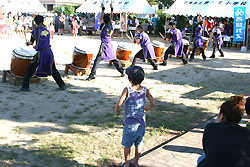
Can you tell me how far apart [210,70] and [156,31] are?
15292 millimetres

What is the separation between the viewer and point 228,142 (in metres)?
2.68

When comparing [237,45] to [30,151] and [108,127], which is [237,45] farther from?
[30,151]

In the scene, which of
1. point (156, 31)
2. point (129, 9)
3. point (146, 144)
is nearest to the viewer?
point (146, 144)

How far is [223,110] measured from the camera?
2891 mm

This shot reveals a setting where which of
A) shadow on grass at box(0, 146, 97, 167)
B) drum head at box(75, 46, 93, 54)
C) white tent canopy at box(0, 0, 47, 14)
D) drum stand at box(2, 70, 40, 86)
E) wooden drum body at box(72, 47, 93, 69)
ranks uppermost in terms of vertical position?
white tent canopy at box(0, 0, 47, 14)

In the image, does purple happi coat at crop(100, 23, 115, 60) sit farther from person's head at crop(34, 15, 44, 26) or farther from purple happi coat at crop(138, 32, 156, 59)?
person's head at crop(34, 15, 44, 26)

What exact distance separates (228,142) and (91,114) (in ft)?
12.7

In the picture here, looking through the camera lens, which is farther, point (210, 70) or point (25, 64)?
point (210, 70)

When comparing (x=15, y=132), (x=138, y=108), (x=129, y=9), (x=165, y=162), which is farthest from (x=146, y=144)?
(x=129, y=9)

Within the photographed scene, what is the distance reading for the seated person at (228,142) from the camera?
2.68 m

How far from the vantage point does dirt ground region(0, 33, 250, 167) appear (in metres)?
4.55

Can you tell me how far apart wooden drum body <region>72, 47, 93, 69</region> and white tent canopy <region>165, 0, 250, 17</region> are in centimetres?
1045

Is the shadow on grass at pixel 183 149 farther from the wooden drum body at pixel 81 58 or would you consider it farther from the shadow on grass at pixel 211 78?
the wooden drum body at pixel 81 58

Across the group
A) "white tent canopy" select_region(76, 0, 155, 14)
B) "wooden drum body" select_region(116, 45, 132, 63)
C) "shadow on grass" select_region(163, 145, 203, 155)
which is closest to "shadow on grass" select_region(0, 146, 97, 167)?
"shadow on grass" select_region(163, 145, 203, 155)
